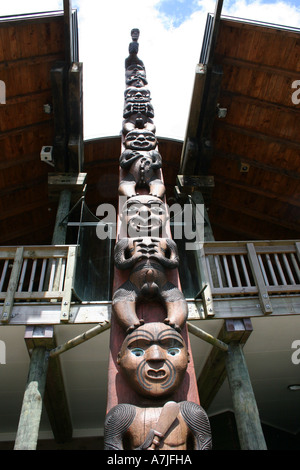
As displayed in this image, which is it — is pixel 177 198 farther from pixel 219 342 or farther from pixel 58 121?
pixel 219 342

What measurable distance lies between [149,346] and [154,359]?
0.55 feet

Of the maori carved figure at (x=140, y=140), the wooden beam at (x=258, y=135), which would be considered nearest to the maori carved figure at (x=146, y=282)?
the maori carved figure at (x=140, y=140)

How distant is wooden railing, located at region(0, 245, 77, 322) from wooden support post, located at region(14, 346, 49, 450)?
700mm

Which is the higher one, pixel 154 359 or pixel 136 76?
pixel 136 76

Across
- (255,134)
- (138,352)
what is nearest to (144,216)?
(138,352)

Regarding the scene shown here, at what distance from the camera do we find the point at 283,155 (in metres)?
9.69

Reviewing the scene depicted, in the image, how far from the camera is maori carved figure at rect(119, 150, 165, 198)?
596 centimetres

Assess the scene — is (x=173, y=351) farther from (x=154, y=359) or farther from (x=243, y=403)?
(x=243, y=403)

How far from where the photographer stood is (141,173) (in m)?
6.14

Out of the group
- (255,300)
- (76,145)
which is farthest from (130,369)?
(76,145)

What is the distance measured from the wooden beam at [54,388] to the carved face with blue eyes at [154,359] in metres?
2.78

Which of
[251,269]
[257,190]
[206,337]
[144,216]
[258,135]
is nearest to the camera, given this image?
[144,216]

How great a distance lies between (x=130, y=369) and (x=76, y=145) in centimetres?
666

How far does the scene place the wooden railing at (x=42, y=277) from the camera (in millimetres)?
6074
